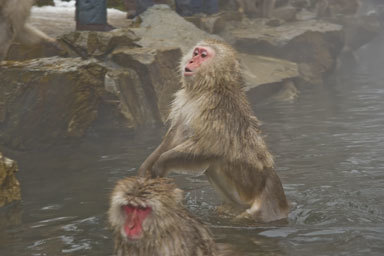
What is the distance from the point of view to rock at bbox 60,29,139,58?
8.04m

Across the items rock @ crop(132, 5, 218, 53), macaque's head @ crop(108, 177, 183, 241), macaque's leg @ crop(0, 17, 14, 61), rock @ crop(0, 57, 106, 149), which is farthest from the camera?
rock @ crop(132, 5, 218, 53)

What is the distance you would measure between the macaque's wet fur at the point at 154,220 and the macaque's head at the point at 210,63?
4.29 feet

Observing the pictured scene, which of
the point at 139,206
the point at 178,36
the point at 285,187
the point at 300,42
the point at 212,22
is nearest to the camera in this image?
the point at 139,206

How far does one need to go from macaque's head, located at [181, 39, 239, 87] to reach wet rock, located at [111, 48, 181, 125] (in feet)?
11.2

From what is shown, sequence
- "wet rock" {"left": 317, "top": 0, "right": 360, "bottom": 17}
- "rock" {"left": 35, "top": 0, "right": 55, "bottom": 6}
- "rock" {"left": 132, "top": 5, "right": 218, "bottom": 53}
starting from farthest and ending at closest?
"wet rock" {"left": 317, "top": 0, "right": 360, "bottom": 17} → "rock" {"left": 35, "top": 0, "right": 55, "bottom": 6} → "rock" {"left": 132, "top": 5, "right": 218, "bottom": 53}

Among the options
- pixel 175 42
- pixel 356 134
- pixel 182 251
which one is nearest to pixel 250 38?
pixel 175 42

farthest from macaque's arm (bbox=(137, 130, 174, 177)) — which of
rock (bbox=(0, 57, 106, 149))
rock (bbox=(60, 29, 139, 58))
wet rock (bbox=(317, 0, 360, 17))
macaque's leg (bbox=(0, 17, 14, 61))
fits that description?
wet rock (bbox=(317, 0, 360, 17))

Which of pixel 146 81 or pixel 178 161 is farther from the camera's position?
pixel 146 81

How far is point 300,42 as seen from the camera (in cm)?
1217

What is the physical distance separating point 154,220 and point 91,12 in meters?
5.81

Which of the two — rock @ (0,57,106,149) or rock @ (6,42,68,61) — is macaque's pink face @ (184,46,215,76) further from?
rock @ (6,42,68,61)

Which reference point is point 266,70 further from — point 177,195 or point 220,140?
point 177,195

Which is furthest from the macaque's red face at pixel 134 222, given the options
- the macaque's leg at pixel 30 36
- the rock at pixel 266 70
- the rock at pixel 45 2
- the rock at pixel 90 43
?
the rock at pixel 45 2

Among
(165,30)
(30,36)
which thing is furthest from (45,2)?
(30,36)
